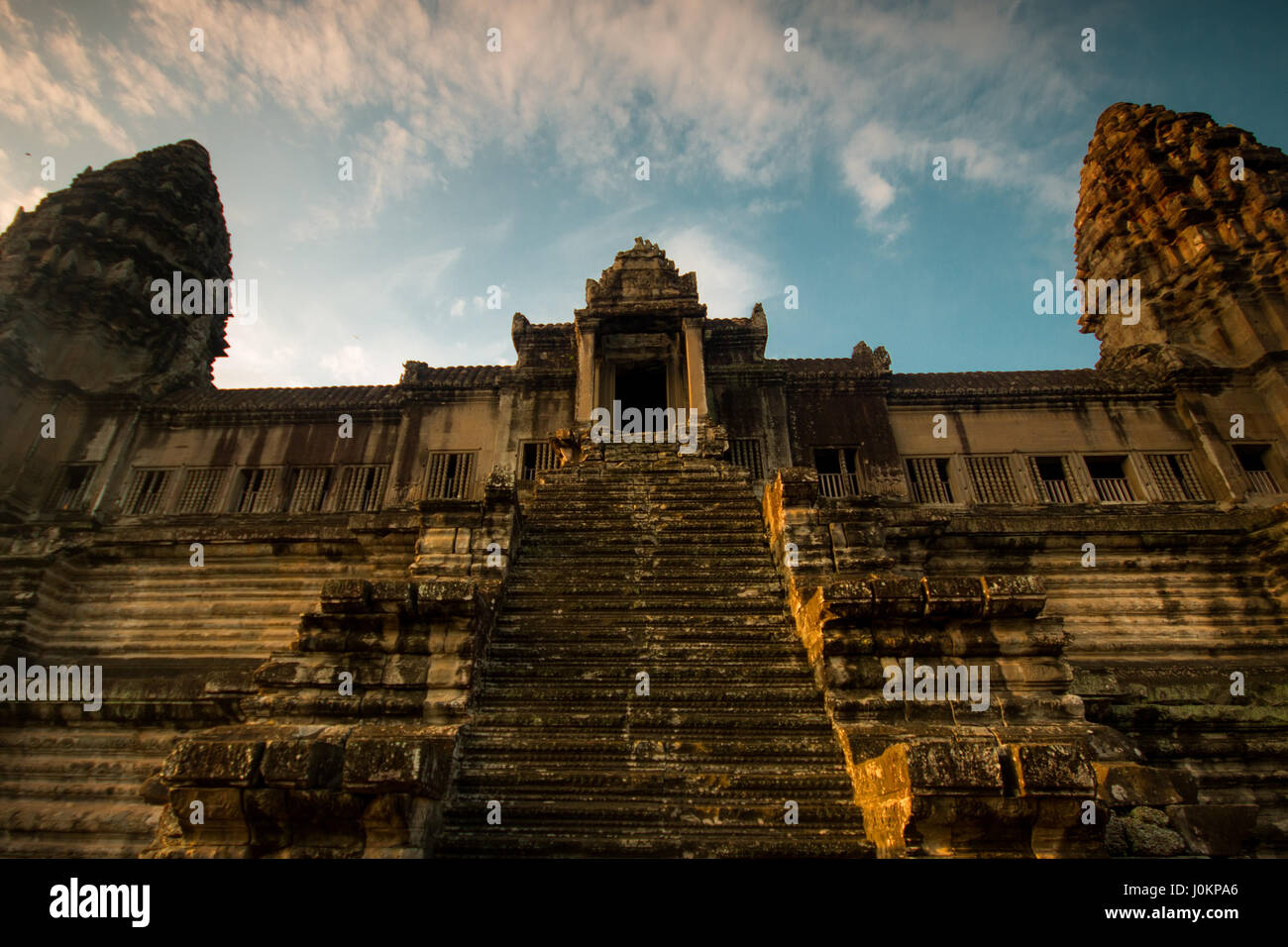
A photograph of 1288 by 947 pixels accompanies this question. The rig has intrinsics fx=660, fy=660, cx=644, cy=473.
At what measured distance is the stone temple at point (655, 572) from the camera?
A: 4.87 m

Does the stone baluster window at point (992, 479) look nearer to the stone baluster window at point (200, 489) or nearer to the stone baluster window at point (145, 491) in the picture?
the stone baluster window at point (200, 489)

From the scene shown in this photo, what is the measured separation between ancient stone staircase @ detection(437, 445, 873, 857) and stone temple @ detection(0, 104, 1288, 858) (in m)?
0.04

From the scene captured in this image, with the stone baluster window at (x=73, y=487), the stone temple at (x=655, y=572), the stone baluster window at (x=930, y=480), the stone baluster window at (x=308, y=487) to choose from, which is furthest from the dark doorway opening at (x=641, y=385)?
the stone baluster window at (x=73, y=487)

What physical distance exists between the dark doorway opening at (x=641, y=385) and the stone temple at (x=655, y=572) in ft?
0.45

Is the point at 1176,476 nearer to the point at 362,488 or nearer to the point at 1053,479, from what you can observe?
the point at 1053,479

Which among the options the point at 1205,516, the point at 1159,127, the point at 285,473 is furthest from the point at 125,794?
the point at 1159,127

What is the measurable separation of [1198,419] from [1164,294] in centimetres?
411

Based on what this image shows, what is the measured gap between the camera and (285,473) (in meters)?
14.8

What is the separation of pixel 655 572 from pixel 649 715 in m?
2.45

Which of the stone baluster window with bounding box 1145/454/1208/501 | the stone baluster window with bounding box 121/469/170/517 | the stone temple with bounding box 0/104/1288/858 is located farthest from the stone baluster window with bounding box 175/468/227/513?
the stone baluster window with bounding box 1145/454/1208/501

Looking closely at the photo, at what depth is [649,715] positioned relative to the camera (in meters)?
5.88

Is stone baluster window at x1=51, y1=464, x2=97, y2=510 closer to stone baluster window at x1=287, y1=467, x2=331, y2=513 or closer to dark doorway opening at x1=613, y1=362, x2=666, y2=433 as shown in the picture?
stone baluster window at x1=287, y1=467, x2=331, y2=513

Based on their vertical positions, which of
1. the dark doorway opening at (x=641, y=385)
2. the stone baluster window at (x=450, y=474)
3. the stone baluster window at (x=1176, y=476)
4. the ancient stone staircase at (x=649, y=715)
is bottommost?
the ancient stone staircase at (x=649, y=715)

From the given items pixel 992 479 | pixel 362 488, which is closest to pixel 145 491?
pixel 362 488
